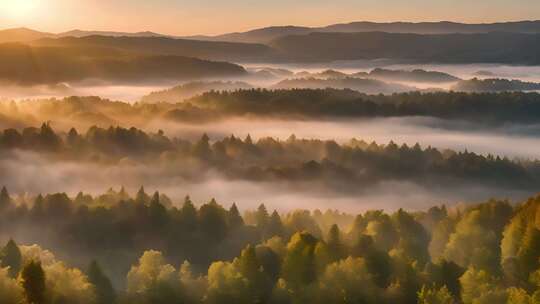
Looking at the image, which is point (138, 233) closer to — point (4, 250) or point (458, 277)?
point (4, 250)

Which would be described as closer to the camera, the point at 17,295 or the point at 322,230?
the point at 17,295

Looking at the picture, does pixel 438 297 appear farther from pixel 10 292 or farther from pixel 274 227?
pixel 274 227

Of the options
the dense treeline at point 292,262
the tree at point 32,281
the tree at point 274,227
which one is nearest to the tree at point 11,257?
the dense treeline at point 292,262

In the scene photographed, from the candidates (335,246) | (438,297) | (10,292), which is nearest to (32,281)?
(10,292)

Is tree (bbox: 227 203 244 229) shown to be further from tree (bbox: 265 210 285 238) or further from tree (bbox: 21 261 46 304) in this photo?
tree (bbox: 21 261 46 304)

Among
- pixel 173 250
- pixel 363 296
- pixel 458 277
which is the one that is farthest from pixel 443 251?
pixel 173 250

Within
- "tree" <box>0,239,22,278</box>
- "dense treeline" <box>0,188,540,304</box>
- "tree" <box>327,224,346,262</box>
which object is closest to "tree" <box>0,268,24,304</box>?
"dense treeline" <box>0,188,540,304</box>
